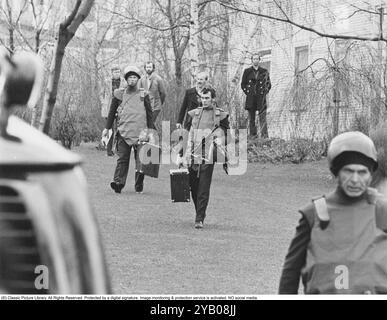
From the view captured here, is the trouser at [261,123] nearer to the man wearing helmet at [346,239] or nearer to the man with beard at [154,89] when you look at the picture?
the man with beard at [154,89]

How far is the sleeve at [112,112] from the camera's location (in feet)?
A: 23.3

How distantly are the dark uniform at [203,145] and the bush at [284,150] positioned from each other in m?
1.64

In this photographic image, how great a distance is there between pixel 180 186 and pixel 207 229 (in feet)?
2.09

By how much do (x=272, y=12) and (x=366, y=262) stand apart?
7156mm

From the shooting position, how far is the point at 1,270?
188 centimetres

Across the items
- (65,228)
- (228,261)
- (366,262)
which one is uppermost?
(65,228)

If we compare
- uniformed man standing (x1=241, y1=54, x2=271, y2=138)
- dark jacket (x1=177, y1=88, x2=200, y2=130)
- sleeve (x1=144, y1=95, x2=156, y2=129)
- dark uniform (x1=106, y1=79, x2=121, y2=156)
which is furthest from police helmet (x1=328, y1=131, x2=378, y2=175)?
uniformed man standing (x1=241, y1=54, x2=271, y2=138)

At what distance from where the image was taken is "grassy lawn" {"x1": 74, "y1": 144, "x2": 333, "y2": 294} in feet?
15.5

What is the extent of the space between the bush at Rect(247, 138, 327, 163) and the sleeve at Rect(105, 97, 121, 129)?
4.81 feet

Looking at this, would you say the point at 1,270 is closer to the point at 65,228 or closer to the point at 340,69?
the point at 65,228

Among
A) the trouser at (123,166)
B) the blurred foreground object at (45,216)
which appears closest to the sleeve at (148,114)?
the trouser at (123,166)

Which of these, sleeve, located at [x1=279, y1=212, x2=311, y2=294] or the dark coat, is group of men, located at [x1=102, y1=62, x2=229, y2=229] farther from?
sleeve, located at [x1=279, y1=212, x2=311, y2=294]

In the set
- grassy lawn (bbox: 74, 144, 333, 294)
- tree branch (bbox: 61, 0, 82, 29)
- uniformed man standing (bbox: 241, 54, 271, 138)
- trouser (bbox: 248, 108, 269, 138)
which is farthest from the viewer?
uniformed man standing (bbox: 241, 54, 271, 138)
